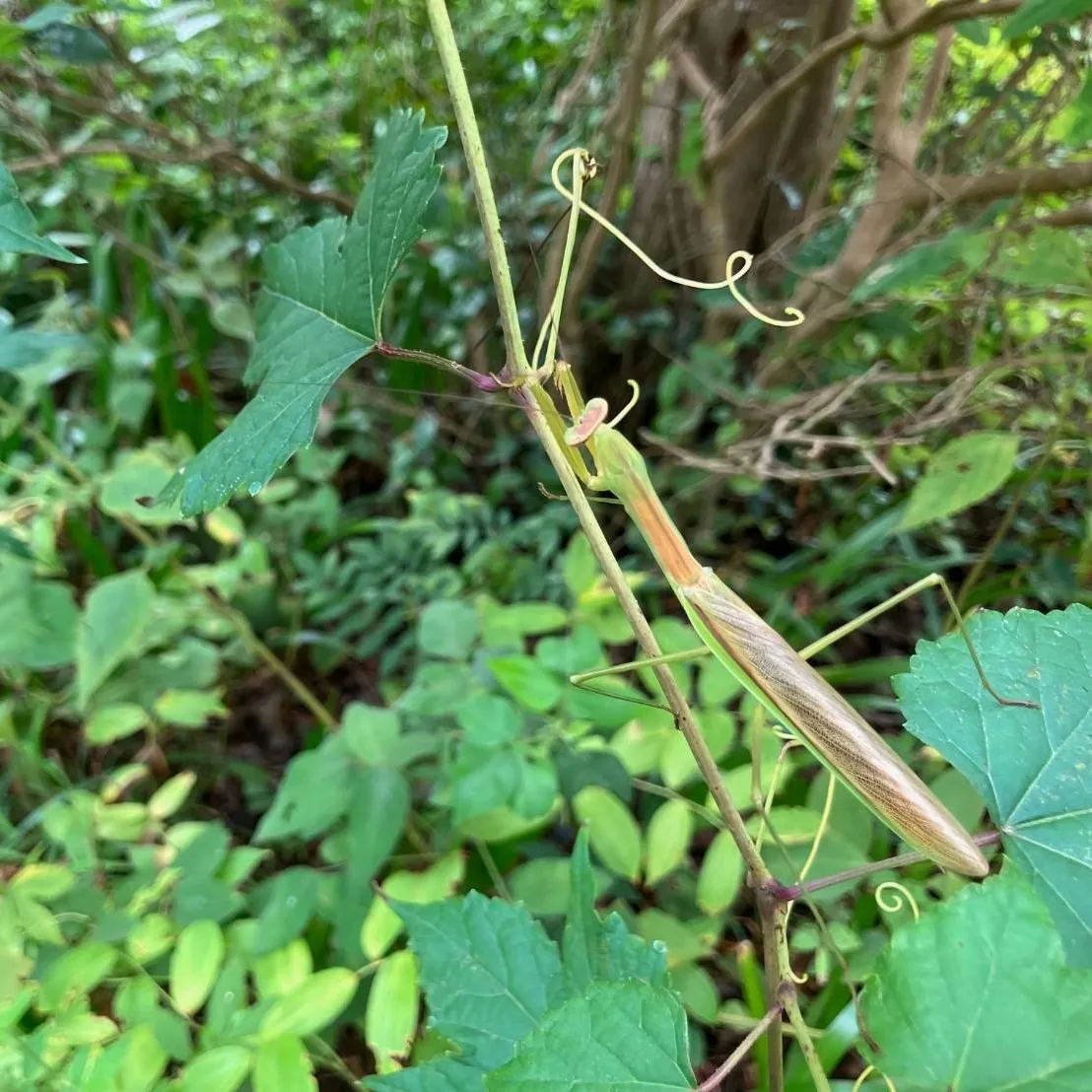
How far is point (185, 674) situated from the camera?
1.10 metres

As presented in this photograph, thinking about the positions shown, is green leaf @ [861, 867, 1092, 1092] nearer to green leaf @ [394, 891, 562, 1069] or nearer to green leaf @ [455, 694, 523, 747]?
green leaf @ [394, 891, 562, 1069]

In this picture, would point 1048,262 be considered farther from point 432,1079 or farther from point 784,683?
point 432,1079

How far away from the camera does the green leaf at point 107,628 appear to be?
3.06ft

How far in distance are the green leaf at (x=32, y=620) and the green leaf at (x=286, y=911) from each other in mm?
403

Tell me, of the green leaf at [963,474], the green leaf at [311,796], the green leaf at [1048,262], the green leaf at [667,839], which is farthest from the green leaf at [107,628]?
the green leaf at [1048,262]

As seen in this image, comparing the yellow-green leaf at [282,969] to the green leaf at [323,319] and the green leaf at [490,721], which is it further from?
the green leaf at [323,319]

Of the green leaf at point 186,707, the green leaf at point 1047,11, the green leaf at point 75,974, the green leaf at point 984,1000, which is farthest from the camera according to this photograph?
the green leaf at point 186,707

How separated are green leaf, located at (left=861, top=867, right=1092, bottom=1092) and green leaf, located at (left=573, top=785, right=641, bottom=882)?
47 cm

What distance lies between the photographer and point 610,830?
2.36ft

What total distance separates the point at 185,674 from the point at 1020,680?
1.07 m

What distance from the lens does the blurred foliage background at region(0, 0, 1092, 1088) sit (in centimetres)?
76

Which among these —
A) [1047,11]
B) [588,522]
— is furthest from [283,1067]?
[1047,11]

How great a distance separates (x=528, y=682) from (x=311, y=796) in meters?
0.25

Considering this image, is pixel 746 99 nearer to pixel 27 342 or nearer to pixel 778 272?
pixel 778 272
